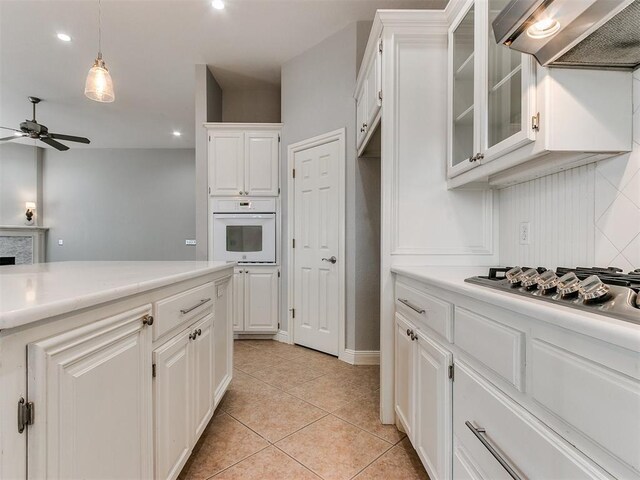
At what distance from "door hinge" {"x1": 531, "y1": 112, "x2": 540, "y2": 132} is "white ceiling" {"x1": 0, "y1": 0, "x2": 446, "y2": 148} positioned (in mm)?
1989

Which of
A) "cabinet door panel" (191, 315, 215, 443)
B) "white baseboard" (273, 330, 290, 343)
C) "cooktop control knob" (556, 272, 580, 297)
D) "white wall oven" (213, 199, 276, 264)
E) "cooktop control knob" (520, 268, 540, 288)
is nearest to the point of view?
"cooktop control knob" (556, 272, 580, 297)

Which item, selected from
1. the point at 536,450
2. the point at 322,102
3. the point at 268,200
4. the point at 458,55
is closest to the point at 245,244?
the point at 268,200

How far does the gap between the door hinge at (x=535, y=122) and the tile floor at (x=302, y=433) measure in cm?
149

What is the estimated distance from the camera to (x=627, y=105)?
104 cm

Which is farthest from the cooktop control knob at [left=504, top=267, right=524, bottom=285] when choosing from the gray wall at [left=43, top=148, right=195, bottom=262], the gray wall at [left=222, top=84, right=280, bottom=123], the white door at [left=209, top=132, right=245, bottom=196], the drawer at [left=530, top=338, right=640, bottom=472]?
the gray wall at [left=43, top=148, right=195, bottom=262]

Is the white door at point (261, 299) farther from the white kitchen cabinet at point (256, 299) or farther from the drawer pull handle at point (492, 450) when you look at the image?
the drawer pull handle at point (492, 450)

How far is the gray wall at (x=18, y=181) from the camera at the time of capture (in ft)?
19.8

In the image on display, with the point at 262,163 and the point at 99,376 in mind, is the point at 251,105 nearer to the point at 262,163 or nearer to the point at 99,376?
the point at 262,163

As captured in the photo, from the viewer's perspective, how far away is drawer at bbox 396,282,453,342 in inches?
43.9

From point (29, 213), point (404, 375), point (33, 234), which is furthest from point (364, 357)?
point (29, 213)

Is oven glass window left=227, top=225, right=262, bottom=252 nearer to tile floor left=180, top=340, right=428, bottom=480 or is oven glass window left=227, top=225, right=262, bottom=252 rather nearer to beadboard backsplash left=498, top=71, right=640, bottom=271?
tile floor left=180, top=340, right=428, bottom=480

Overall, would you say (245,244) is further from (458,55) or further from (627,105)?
(627,105)

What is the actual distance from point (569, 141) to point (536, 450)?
0.93 meters

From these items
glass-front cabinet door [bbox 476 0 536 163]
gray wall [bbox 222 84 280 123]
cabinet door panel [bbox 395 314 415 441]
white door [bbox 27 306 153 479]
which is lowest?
cabinet door panel [bbox 395 314 415 441]
